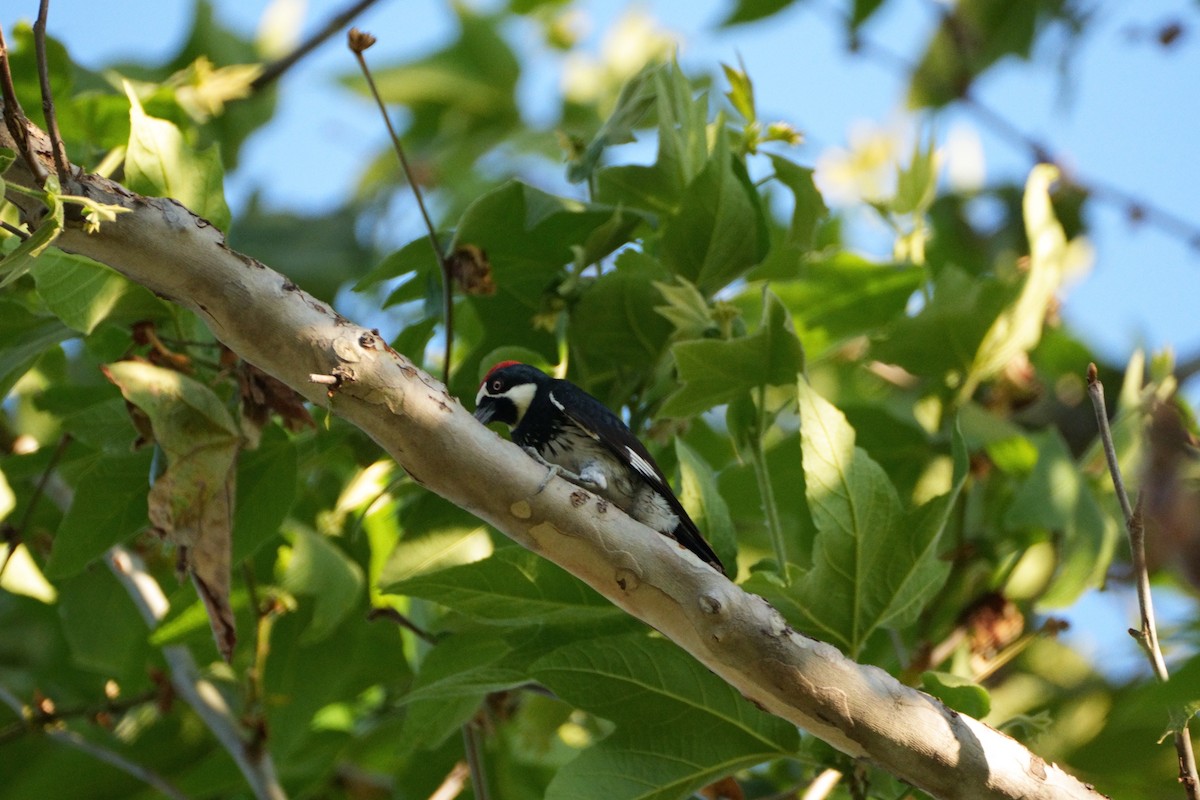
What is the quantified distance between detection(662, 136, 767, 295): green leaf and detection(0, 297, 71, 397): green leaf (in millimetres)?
1351

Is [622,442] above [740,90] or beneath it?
beneath

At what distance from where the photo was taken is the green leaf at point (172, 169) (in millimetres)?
2436

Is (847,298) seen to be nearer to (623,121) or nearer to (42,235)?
(623,121)

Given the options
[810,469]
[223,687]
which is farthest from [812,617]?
[223,687]

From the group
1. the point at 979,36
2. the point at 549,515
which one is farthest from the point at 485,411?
the point at 979,36

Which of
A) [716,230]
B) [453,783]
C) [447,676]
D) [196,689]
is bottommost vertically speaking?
[453,783]

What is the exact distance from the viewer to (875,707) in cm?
190

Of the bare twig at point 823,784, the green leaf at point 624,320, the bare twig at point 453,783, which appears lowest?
the bare twig at point 453,783

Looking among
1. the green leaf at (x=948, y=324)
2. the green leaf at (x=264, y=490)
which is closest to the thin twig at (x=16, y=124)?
the green leaf at (x=264, y=490)

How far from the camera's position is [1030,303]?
3.26 m

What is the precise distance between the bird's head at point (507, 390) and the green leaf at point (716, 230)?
0.42m

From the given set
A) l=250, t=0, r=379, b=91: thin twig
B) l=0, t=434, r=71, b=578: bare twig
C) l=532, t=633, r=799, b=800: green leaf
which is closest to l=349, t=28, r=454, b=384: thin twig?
l=532, t=633, r=799, b=800: green leaf

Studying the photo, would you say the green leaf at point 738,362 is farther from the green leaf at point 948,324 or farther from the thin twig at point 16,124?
the thin twig at point 16,124

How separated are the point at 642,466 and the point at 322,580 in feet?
2.89
